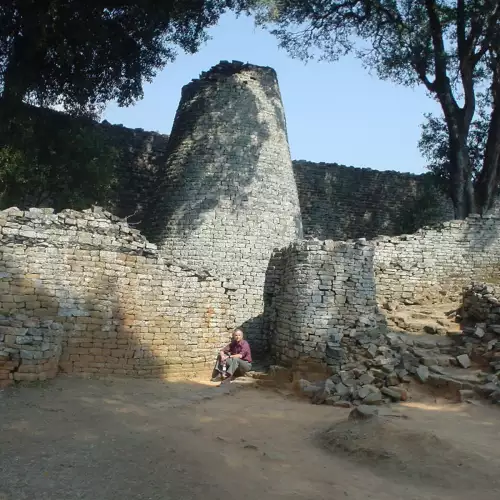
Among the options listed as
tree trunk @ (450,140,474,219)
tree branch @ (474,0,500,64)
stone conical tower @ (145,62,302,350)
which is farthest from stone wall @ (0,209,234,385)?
tree branch @ (474,0,500,64)

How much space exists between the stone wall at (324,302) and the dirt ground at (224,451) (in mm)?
1979

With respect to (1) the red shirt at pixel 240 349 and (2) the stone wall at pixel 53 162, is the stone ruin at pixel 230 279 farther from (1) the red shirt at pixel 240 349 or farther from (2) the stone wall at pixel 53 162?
(2) the stone wall at pixel 53 162

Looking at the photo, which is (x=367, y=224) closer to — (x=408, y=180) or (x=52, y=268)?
(x=408, y=180)

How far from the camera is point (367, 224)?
18250 millimetres

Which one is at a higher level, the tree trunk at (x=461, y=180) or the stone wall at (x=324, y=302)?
the tree trunk at (x=461, y=180)

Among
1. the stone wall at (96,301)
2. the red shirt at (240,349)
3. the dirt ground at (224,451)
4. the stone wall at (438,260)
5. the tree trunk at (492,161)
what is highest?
the tree trunk at (492,161)

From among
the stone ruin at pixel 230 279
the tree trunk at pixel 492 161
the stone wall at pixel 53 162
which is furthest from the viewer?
the tree trunk at pixel 492 161

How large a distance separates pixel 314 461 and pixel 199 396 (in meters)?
3.03

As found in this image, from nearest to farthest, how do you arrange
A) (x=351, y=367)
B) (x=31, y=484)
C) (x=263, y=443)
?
(x=31, y=484) < (x=263, y=443) < (x=351, y=367)

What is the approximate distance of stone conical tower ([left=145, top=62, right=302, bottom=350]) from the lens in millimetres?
11734

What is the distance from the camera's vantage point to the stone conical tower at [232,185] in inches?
462

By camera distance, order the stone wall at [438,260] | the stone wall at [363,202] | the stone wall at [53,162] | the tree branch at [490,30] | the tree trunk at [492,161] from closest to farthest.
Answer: the stone wall at [53,162], the stone wall at [438,260], the tree branch at [490,30], the tree trunk at [492,161], the stone wall at [363,202]

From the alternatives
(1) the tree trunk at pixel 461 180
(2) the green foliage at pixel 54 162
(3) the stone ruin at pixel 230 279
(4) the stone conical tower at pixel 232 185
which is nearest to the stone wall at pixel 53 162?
(2) the green foliage at pixel 54 162

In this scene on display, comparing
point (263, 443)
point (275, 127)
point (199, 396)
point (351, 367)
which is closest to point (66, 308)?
point (199, 396)
